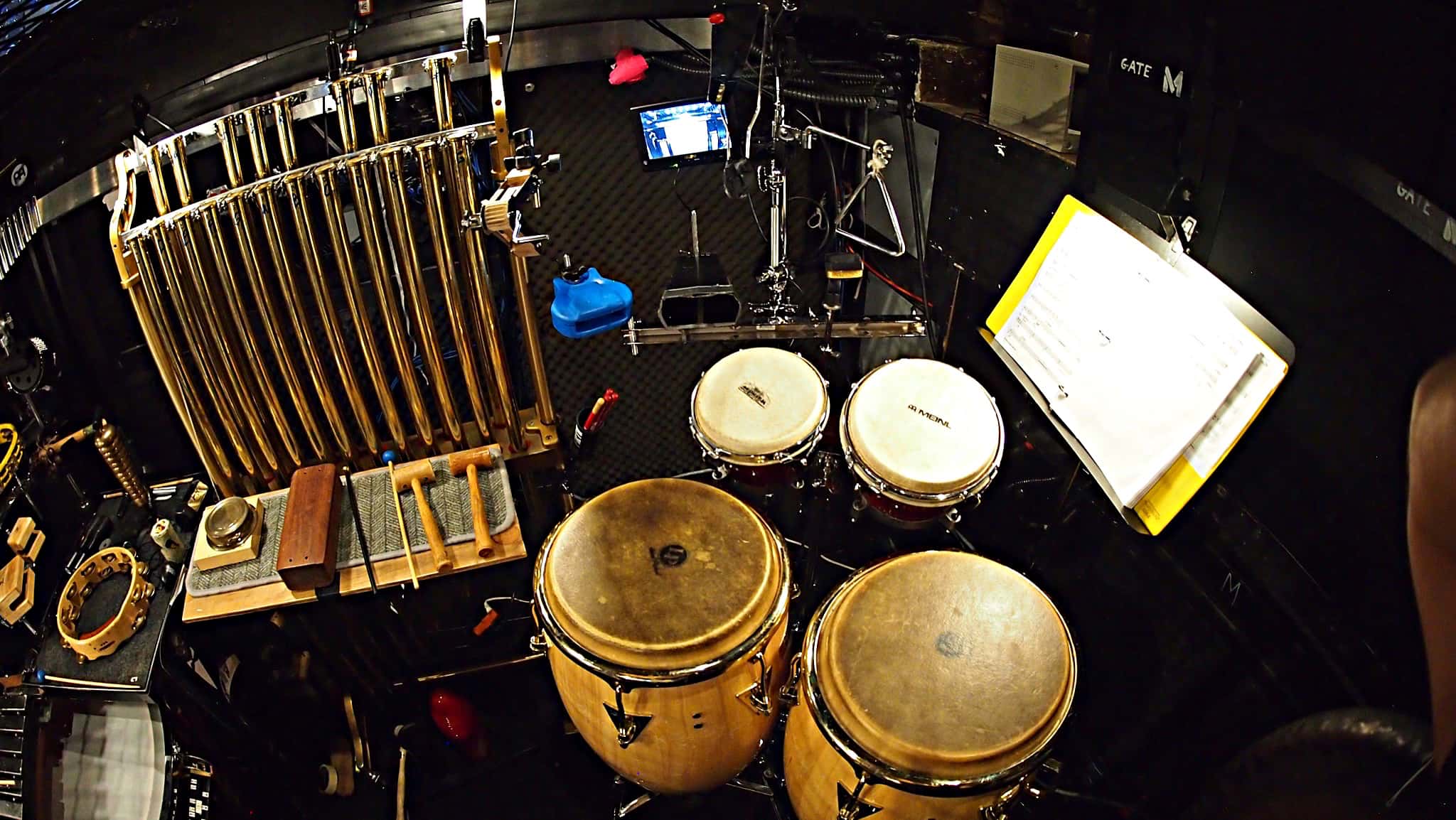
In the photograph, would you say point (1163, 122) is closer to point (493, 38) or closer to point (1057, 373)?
point (1057, 373)

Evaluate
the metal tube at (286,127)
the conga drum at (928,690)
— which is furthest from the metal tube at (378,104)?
the conga drum at (928,690)

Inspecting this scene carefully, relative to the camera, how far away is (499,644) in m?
3.71

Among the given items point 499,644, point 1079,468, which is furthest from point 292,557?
point 1079,468

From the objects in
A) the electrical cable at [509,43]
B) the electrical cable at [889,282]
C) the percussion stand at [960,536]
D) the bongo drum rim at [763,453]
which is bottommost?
the percussion stand at [960,536]

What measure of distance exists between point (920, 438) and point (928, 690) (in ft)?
2.94

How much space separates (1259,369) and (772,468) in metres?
1.51

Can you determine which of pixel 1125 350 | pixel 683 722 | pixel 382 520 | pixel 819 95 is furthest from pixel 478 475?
pixel 1125 350

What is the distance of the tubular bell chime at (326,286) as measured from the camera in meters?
2.57

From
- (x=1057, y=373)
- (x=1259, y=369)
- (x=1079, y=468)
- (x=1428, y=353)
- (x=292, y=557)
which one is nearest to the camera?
(x=1428, y=353)

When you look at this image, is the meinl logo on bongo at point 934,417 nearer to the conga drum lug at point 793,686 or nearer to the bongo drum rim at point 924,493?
the bongo drum rim at point 924,493

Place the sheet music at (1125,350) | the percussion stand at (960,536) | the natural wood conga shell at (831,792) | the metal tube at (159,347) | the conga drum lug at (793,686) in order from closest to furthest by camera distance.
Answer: the sheet music at (1125,350)
the natural wood conga shell at (831,792)
the conga drum lug at (793,686)
the metal tube at (159,347)
the percussion stand at (960,536)

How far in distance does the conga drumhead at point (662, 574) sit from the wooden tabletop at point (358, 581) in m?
0.34

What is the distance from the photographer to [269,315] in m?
2.78

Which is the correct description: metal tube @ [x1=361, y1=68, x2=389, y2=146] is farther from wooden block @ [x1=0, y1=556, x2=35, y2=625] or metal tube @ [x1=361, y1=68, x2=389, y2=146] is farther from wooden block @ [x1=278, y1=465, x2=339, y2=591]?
wooden block @ [x1=0, y1=556, x2=35, y2=625]
